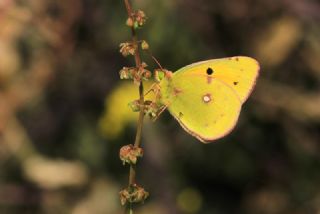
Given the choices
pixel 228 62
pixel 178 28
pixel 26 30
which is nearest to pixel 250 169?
pixel 178 28

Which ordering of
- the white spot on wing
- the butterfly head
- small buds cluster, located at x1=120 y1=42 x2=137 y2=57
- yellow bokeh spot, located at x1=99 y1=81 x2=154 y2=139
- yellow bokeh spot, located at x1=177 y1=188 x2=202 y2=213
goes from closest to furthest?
small buds cluster, located at x1=120 y1=42 x2=137 y2=57 → the butterfly head → the white spot on wing → yellow bokeh spot, located at x1=177 y1=188 x2=202 y2=213 → yellow bokeh spot, located at x1=99 y1=81 x2=154 y2=139

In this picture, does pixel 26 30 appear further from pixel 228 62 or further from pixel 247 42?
pixel 228 62

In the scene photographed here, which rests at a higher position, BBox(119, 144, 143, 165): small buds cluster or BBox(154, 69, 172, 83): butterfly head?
BBox(154, 69, 172, 83): butterfly head

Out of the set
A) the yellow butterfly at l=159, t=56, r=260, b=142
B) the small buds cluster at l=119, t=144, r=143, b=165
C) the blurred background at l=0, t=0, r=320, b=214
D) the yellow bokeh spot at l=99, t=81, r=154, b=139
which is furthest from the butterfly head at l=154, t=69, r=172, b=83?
the yellow bokeh spot at l=99, t=81, r=154, b=139

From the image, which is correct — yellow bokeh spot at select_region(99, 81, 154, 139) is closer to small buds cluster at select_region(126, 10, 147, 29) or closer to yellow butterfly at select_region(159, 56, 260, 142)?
yellow butterfly at select_region(159, 56, 260, 142)

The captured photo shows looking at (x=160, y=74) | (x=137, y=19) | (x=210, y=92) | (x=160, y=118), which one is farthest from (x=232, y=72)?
(x=160, y=118)
